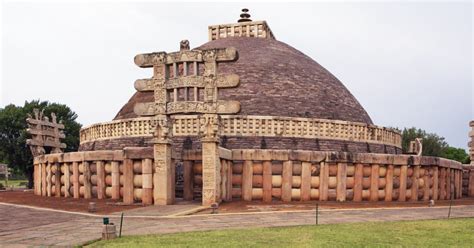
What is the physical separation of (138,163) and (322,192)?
5726mm

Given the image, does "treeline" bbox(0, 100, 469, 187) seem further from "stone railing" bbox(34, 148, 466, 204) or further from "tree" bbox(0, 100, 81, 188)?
"stone railing" bbox(34, 148, 466, 204)

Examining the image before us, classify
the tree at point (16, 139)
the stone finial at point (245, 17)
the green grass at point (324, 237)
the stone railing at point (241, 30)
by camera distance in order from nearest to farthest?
the green grass at point (324, 237)
the stone railing at point (241, 30)
the stone finial at point (245, 17)
the tree at point (16, 139)

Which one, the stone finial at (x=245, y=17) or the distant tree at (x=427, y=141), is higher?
the stone finial at (x=245, y=17)

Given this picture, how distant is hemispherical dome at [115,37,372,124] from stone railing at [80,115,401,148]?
1.92 metres

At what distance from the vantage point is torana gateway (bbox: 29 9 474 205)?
1341 cm

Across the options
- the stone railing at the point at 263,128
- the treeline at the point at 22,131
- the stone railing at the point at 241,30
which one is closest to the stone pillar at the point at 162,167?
the stone railing at the point at 263,128

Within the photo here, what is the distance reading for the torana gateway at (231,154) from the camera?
13.4 metres

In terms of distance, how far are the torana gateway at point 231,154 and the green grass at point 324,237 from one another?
5091 millimetres

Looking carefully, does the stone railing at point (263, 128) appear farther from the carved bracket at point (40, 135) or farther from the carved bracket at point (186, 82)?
the carved bracket at point (40, 135)

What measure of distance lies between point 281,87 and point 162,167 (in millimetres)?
10463

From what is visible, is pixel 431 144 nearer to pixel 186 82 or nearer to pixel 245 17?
pixel 245 17


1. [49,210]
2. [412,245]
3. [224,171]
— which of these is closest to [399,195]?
[224,171]

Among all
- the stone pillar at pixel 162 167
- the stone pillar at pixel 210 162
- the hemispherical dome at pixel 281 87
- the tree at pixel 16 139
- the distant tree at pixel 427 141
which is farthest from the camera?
the distant tree at pixel 427 141

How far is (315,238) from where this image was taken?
707cm
